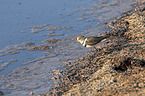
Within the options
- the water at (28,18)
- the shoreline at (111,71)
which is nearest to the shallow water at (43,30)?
the water at (28,18)

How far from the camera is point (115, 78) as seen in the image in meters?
4.12

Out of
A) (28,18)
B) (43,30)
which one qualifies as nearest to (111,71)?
(43,30)

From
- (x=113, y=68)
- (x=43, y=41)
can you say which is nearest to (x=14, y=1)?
(x=43, y=41)

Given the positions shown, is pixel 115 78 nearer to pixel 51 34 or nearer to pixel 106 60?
pixel 106 60

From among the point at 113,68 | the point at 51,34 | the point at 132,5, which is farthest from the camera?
the point at 132,5

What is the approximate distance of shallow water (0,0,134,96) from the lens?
528 cm

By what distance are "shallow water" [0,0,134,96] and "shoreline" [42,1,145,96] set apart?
388 millimetres

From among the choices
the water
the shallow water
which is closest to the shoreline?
the shallow water

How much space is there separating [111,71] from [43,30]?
393cm

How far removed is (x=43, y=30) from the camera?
782 cm

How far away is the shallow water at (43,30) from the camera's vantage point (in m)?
5.28

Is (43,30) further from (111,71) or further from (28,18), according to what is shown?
(111,71)

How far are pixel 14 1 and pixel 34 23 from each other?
2.96m

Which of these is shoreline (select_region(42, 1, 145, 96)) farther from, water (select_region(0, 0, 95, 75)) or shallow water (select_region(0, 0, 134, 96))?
water (select_region(0, 0, 95, 75))
